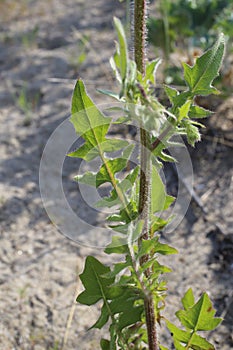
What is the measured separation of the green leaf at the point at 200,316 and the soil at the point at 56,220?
475mm

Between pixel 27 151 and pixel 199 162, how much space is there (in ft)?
3.13

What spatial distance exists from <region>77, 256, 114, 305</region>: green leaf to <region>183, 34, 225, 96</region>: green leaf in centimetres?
59

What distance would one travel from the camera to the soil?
2.17 meters

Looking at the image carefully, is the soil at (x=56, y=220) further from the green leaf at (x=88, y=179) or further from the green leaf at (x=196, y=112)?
the green leaf at (x=196, y=112)

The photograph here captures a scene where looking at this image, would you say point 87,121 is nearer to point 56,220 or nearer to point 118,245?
point 118,245

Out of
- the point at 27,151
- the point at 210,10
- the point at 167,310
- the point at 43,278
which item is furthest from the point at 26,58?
the point at 167,310

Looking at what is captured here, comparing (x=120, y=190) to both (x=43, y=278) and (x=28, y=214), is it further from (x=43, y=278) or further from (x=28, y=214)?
(x=28, y=214)

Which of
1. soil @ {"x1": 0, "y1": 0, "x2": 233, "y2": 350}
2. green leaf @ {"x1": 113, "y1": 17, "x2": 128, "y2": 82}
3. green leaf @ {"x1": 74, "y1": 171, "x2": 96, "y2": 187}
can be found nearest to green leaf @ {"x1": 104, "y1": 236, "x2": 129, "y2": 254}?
green leaf @ {"x1": 74, "y1": 171, "x2": 96, "y2": 187}

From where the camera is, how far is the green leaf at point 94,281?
64.4 inches

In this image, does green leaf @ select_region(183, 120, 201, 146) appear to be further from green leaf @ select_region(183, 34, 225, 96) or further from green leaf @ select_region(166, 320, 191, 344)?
green leaf @ select_region(166, 320, 191, 344)

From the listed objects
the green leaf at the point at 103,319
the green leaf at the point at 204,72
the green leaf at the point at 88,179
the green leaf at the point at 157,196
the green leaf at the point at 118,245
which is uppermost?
the green leaf at the point at 204,72

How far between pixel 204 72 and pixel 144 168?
0.28 m

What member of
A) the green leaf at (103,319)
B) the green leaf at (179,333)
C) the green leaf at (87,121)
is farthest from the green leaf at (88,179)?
the green leaf at (179,333)

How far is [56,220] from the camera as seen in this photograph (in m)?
2.68
